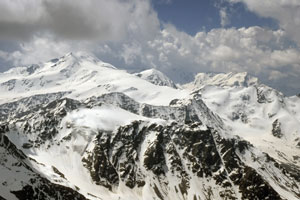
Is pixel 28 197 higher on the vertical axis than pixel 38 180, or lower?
lower

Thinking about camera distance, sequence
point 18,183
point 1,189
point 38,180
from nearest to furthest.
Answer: point 1,189 → point 18,183 → point 38,180

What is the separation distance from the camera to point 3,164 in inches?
7603

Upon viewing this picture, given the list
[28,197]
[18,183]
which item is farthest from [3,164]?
[28,197]

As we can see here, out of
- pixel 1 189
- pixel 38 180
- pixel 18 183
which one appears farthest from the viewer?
pixel 38 180

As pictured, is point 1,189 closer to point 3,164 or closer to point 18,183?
point 18,183

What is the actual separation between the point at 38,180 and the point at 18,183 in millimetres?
15083

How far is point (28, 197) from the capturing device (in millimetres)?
178875

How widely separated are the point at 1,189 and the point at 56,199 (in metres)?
34.7

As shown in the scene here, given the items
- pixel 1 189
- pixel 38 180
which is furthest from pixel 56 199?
pixel 1 189

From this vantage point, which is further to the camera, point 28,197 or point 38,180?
point 38,180

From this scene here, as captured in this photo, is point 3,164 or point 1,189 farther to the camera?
point 3,164

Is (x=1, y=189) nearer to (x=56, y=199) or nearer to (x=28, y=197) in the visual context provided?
(x=28, y=197)

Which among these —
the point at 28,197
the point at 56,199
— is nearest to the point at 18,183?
the point at 28,197

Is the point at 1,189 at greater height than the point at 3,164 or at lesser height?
lesser
